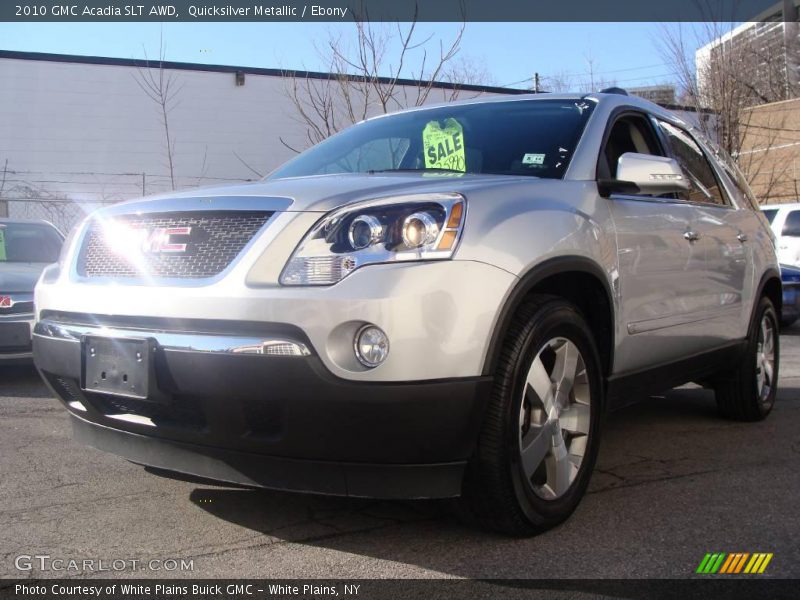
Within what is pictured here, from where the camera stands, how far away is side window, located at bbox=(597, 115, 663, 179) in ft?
12.3

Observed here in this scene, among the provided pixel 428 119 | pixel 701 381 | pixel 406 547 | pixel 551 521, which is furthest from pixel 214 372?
pixel 701 381

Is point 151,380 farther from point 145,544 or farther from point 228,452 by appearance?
point 145,544

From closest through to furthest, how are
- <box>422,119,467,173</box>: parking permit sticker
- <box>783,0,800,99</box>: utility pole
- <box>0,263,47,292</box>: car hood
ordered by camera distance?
<box>422,119,467,173</box>: parking permit sticker
<box>0,263,47,292</box>: car hood
<box>783,0,800,99</box>: utility pole

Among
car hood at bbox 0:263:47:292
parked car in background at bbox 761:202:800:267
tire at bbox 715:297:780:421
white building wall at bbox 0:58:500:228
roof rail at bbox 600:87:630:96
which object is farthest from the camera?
white building wall at bbox 0:58:500:228

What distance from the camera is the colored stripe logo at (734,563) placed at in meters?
2.72

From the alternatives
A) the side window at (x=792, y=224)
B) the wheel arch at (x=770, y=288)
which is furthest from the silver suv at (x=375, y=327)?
the side window at (x=792, y=224)

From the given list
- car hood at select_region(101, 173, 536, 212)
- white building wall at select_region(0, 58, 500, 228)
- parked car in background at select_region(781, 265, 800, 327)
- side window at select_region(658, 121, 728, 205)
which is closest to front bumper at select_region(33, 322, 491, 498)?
car hood at select_region(101, 173, 536, 212)

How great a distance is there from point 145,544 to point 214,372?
2.61 ft

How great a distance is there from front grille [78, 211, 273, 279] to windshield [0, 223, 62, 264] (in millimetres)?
5144

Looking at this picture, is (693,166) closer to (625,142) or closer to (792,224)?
(625,142)

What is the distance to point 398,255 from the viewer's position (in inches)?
101

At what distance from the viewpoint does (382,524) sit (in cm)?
312

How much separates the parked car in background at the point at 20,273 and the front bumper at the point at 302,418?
165 inches

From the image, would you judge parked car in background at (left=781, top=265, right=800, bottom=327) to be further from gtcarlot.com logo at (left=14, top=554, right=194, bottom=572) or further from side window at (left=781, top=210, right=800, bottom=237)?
gtcarlot.com logo at (left=14, top=554, right=194, bottom=572)
